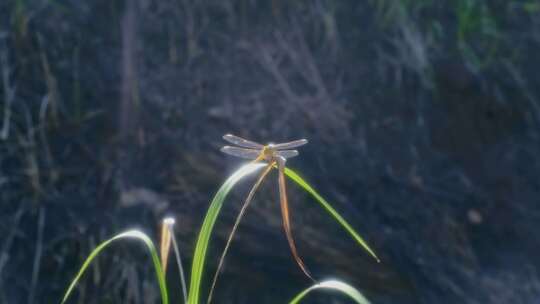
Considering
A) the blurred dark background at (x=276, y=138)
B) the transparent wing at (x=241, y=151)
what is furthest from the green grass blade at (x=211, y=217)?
the blurred dark background at (x=276, y=138)

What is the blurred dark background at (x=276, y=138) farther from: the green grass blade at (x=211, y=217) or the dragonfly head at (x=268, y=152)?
the dragonfly head at (x=268, y=152)

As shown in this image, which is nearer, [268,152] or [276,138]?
[268,152]

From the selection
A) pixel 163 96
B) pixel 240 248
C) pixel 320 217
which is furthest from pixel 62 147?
pixel 320 217

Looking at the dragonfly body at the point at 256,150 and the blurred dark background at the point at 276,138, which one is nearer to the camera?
the dragonfly body at the point at 256,150

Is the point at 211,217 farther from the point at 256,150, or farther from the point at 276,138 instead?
the point at 276,138

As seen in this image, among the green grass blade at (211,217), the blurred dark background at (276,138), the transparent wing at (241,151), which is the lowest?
the green grass blade at (211,217)

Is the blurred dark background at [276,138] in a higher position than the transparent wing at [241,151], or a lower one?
higher

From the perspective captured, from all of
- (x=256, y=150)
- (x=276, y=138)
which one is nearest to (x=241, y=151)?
(x=256, y=150)

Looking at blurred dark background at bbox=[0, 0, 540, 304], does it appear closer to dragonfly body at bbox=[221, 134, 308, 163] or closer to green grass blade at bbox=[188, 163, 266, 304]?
green grass blade at bbox=[188, 163, 266, 304]

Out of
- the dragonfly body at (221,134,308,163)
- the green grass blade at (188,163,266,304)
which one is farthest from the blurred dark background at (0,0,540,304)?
the dragonfly body at (221,134,308,163)
